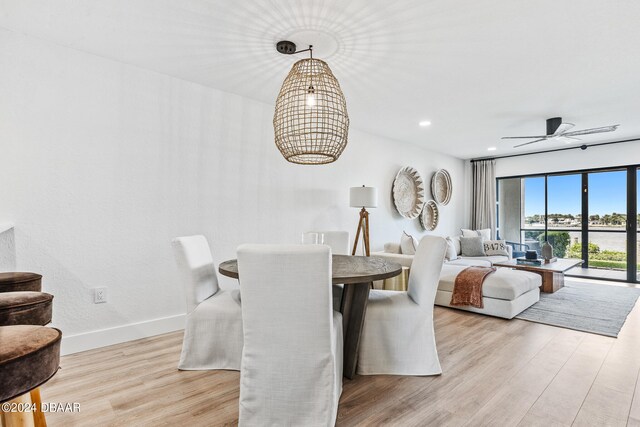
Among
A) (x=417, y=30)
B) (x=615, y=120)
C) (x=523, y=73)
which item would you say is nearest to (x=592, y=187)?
(x=615, y=120)

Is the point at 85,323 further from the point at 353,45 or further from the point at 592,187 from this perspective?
the point at 592,187

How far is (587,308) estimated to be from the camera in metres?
3.92

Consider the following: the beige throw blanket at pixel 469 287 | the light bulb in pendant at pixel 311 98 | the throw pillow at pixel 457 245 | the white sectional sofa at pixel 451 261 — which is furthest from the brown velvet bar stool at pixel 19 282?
the throw pillow at pixel 457 245

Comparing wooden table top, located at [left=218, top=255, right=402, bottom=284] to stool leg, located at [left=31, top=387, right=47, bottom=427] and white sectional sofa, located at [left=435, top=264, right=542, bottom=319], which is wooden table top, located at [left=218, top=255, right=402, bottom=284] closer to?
stool leg, located at [left=31, top=387, right=47, bottom=427]

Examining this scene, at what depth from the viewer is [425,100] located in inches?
147

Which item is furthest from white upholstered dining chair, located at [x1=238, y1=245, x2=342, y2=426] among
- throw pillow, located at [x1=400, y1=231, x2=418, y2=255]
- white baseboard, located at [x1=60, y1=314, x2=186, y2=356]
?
throw pillow, located at [x1=400, y1=231, x2=418, y2=255]

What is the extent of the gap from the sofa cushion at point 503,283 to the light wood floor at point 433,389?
0.76 metres

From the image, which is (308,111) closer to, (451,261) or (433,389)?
(433,389)

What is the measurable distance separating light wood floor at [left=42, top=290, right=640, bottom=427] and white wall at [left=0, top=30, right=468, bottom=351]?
0.54 metres

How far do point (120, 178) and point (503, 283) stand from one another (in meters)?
3.90

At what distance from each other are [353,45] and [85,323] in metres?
3.02

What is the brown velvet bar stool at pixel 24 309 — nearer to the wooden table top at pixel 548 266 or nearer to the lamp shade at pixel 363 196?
the lamp shade at pixel 363 196

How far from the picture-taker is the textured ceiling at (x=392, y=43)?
6.85 ft

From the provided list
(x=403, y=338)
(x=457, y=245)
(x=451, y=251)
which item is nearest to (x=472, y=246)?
(x=457, y=245)
